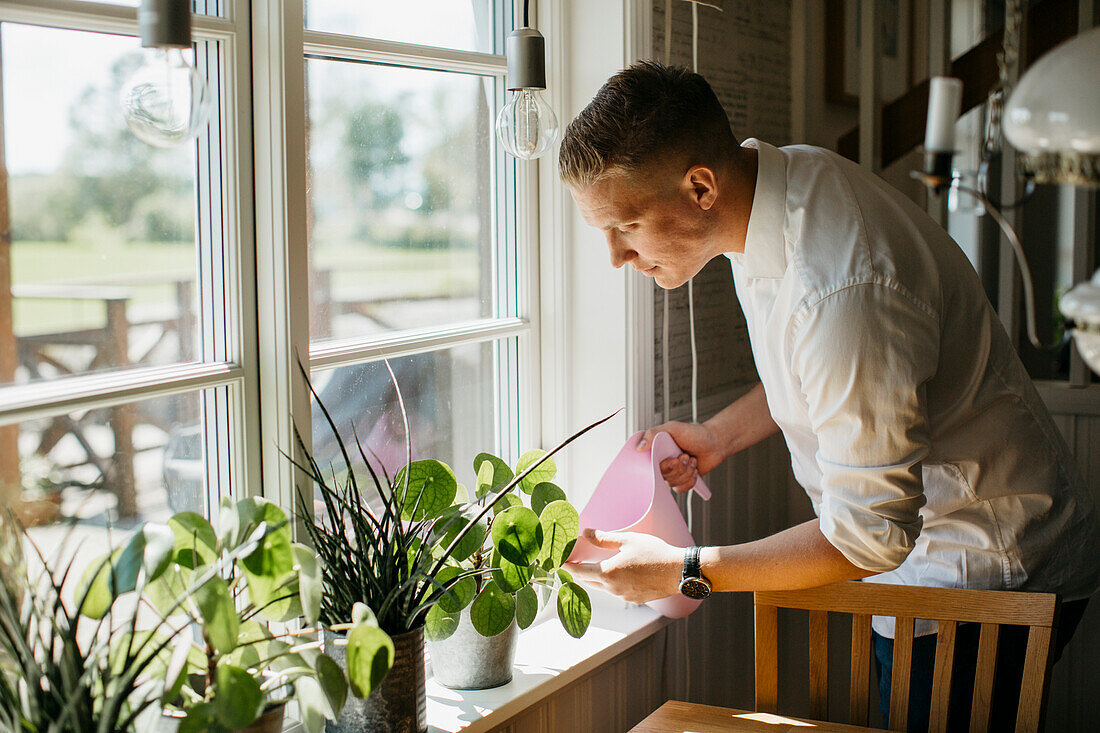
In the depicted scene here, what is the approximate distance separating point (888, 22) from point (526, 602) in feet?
6.81

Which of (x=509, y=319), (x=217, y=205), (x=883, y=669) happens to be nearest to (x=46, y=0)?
(x=217, y=205)

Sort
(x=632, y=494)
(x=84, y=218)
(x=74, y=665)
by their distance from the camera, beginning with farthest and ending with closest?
(x=632, y=494), (x=84, y=218), (x=74, y=665)

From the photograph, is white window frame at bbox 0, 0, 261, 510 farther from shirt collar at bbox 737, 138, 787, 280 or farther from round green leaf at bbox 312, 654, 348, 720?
shirt collar at bbox 737, 138, 787, 280

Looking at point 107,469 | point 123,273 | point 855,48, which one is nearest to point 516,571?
point 107,469

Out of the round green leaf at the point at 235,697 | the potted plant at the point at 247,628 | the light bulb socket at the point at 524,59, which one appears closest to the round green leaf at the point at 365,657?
the potted plant at the point at 247,628

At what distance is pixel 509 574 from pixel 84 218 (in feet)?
2.42

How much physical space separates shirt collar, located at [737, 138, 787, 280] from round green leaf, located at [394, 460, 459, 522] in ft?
1.94

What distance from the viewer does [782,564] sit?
4.92 feet

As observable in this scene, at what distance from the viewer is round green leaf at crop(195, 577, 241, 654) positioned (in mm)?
1013

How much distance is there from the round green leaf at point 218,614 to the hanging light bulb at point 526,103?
761 millimetres

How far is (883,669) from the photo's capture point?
73.5 inches

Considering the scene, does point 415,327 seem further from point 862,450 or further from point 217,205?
point 862,450

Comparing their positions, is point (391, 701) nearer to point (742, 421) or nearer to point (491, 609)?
point (491, 609)

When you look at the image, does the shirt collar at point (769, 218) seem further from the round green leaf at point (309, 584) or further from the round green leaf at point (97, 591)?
the round green leaf at point (97, 591)
